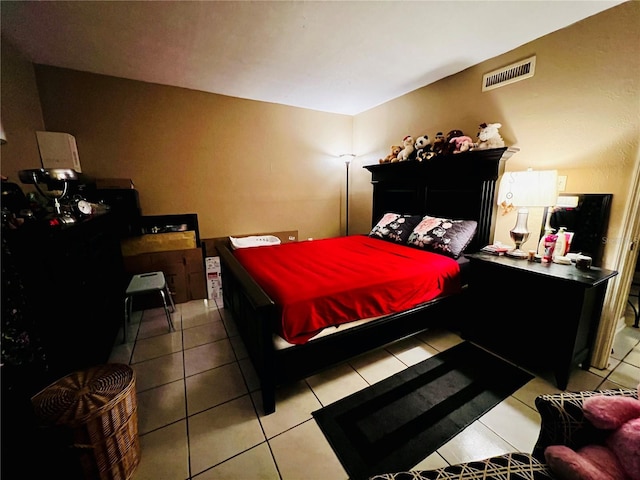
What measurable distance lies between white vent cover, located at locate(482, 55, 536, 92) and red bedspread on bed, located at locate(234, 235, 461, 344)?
65.5 inches

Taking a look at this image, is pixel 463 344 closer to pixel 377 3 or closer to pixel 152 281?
pixel 377 3

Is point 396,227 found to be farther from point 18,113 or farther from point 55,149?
point 18,113

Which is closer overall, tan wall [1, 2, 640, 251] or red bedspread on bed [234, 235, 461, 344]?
red bedspread on bed [234, 235, 461, 344]

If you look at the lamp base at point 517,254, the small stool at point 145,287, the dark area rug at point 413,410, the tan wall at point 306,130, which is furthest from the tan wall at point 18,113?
the lamp base at point 517,254

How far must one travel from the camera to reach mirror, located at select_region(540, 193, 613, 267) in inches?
73.1

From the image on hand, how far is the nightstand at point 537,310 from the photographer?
5.53 ft

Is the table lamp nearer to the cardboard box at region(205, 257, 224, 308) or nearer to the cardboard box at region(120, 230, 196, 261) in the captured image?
the cardboard box at region(205, 257, 224, 308)

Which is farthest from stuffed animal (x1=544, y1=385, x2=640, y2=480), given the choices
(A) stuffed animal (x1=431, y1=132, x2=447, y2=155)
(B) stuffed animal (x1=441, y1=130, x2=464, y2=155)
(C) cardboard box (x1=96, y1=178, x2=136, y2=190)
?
(C) cardboard box (x1=96, y1=178, x2=136, y2=190)

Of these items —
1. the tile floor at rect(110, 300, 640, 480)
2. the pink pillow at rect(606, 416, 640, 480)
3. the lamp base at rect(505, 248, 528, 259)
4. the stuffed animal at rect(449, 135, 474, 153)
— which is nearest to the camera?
the pink pillow at rect(606, 416, 640, 480)

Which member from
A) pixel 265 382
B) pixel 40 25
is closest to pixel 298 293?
pixel 265 382

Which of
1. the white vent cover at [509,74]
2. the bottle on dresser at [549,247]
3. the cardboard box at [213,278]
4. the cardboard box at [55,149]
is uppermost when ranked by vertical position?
the white vent cover at [509,74]

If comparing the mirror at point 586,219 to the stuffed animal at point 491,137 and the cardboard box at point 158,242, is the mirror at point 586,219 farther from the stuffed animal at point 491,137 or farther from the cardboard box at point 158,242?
the cardboard box at point 158,242

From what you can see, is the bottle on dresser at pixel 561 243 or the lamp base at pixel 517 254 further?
the lamp base at pixel 517 254

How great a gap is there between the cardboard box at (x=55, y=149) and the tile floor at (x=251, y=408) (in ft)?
5.64
